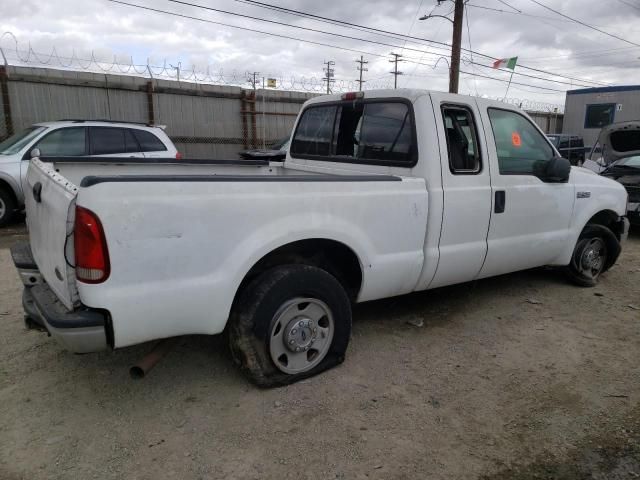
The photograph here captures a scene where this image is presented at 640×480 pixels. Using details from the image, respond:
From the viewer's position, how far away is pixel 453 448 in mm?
2709

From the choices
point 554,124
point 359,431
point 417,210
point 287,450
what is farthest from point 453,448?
point 554,124

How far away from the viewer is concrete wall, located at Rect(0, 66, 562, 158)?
13094 mm

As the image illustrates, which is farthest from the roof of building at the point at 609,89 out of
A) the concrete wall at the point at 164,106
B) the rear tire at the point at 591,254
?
the rear tire at the point at 591,254

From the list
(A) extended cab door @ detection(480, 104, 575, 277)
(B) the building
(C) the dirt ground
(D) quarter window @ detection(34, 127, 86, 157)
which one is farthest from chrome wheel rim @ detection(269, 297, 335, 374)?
(B) the building

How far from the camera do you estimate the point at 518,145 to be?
4402mm

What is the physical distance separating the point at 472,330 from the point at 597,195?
84.6 inches

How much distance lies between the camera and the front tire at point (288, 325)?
301 centimetres

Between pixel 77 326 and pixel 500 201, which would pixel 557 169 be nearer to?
pixel 500 201

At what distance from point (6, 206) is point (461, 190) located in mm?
7691

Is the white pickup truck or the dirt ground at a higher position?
the white pickup truck

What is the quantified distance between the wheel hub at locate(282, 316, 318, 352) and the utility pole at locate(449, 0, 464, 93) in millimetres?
17058

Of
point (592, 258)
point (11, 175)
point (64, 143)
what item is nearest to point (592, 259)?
point (592, 258)

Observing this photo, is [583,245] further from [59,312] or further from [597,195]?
[59,312]

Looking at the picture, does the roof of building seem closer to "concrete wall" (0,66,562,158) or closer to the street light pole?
the street light pole
